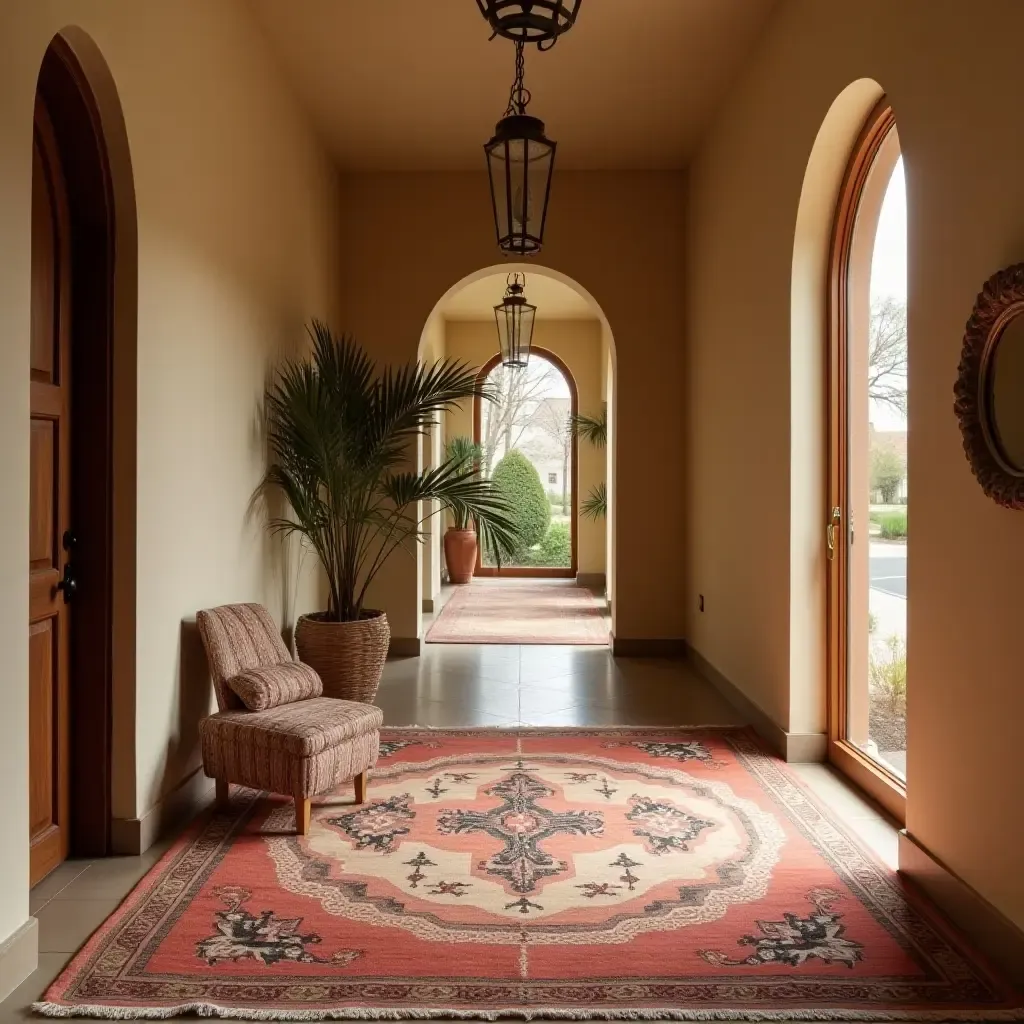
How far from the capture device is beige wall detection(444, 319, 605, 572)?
40.2 feet

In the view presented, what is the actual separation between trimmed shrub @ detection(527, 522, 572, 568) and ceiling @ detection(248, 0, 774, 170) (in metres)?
6.78

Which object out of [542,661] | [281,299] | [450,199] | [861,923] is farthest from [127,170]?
[542,661]

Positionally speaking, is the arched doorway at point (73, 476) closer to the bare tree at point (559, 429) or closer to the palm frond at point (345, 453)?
the palm frond at point (345, 453)

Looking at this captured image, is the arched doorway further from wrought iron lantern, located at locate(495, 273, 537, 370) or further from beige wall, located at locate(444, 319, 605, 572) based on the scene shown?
beige wall, located at locate(444, 319, 605, 572)

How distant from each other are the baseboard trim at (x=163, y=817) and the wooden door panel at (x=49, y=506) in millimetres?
182

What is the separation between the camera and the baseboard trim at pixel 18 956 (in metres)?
2.32

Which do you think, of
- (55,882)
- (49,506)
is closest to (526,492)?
(49,506)

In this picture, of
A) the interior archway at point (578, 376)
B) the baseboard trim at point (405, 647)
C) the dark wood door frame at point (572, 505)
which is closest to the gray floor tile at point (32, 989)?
the baseboard trim at point (405, 647)

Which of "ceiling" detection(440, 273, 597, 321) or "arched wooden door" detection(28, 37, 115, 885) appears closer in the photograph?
"arched wooden door" detection(28, 37, 115, 885)

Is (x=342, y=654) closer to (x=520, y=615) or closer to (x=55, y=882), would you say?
(x=55, y=882)

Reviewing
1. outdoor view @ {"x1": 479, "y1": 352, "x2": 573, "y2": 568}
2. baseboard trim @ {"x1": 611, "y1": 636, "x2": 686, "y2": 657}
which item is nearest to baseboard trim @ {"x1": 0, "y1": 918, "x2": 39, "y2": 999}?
baseboard trim @ {"x1": 611, "y1": 636, "x2": 686, "y2": 657}

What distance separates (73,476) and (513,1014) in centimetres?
224

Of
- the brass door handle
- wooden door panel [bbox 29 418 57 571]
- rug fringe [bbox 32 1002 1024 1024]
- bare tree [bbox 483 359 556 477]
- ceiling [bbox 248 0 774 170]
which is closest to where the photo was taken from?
rug fringe [bbox 32 1002 1024 1024]

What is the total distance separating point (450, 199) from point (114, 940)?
561cm
